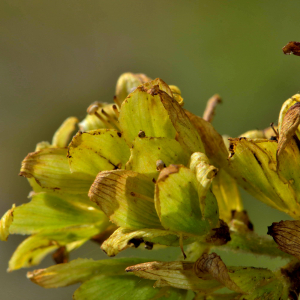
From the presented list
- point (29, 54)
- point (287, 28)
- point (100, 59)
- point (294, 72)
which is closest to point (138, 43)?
point (100, 59)

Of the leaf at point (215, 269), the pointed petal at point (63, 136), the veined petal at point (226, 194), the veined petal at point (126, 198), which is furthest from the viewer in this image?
the pointed petal at point (63, 136)

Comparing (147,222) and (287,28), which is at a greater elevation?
(287,28)

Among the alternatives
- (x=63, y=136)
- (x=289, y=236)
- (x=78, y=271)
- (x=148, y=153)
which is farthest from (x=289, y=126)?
(x=63, y=136)

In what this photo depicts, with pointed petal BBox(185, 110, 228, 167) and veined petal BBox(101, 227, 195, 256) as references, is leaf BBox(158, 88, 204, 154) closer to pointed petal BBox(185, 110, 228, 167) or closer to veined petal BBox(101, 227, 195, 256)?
Answer: pointed petal BBox(185, 110, 228, 167)

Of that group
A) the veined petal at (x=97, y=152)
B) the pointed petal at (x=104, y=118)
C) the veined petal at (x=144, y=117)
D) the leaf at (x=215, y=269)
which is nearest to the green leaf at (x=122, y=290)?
the leaf at (x=215, y=269)

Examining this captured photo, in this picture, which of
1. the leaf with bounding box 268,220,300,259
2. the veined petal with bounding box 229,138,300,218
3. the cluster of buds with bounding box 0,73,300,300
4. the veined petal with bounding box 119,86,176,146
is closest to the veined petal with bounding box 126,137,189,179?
Result: the cluster of buds with bounding box 0,73,300,300

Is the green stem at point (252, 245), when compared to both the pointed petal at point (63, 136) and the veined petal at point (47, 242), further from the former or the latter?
the pointed petal at point (63, 136)

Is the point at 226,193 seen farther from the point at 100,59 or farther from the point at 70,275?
the point at 100,59
